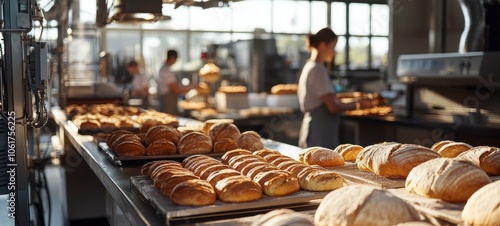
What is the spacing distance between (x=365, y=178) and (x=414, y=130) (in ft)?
10.1

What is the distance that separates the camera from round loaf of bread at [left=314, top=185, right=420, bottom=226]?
1164mm

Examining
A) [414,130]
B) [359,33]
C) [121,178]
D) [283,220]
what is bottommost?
[414,130]

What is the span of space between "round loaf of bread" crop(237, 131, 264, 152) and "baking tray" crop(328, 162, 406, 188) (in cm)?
58

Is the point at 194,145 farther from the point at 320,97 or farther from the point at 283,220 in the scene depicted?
the point at 320,97

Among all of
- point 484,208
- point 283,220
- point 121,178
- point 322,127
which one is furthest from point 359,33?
point 283,220

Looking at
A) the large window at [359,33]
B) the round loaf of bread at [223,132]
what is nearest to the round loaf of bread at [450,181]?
the round loaf of bread at [223,132]

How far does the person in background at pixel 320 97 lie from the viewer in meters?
4.16

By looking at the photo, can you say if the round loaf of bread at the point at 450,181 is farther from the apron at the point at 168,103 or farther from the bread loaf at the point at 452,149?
the apron at the point at 168,103

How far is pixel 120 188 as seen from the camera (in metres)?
1.90

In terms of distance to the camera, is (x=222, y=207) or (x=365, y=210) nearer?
(x=365, y=210)

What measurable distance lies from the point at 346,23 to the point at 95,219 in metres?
10.4

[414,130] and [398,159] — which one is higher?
[398,159]

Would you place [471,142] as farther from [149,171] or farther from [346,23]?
[346,23]

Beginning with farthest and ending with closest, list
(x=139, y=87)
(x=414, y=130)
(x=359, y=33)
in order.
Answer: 1. (x=359, y=33)
2. (x=139, y=87)
3. (x=414, y=130)
